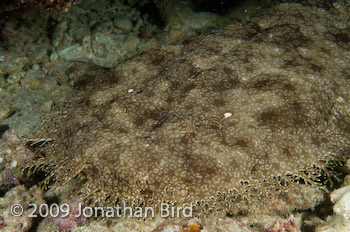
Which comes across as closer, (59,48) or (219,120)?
(219,120)

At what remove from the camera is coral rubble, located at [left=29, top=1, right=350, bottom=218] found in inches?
130

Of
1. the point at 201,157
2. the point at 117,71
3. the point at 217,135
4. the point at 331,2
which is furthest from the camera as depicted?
the point at 331,2

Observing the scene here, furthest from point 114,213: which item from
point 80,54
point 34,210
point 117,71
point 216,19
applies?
point 216,19

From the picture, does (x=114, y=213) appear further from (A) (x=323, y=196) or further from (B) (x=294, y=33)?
(B) (x=294, y=33)

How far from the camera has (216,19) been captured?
762 cm

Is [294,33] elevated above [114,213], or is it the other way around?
[294,33]

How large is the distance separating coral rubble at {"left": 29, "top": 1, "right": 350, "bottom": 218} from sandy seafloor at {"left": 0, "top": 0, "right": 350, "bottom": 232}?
0.58m

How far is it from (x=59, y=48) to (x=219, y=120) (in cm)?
545

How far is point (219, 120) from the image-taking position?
3.74 metres

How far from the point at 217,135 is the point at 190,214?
1068mm

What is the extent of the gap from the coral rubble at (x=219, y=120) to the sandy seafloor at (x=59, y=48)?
0.58 metres

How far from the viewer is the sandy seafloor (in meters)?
4.20

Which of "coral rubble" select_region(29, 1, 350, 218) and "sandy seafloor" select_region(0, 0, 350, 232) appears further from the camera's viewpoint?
"sandy seafloor" select_region(0, 0, 350, 232)

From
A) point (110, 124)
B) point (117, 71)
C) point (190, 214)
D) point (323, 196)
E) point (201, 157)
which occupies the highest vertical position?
point (117, 71)
